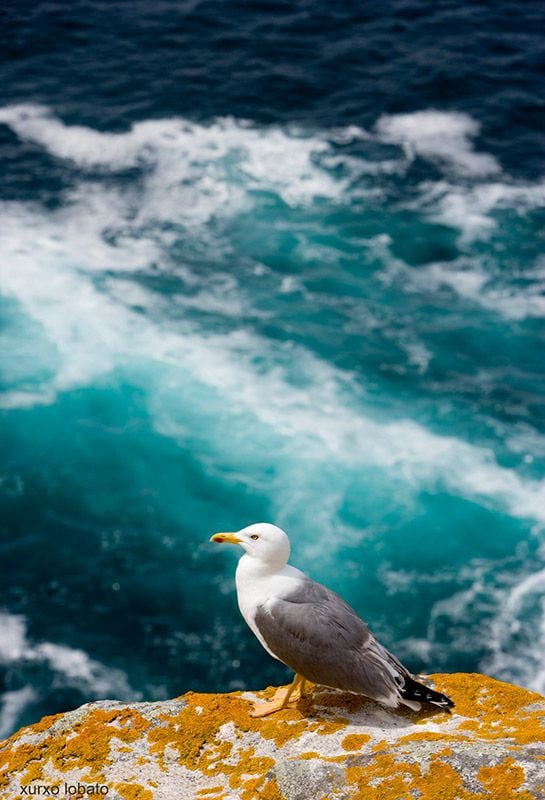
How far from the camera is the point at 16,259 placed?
3106cm

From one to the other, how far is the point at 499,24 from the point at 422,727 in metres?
42.8

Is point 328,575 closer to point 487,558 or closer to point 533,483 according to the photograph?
point 487,558

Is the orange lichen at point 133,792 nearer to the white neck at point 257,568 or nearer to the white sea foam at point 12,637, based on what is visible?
the white neck at point 257,568

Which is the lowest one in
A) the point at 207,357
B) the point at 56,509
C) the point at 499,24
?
the point at 56,509

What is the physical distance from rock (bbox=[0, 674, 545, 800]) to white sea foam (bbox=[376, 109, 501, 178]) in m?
29.7

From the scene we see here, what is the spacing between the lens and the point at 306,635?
8.79 m

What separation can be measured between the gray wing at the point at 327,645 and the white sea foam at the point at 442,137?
28868 millimetres

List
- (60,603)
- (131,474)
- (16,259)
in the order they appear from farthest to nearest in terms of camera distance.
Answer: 1. (16,259)
2. (131,474)
3. (60,603)

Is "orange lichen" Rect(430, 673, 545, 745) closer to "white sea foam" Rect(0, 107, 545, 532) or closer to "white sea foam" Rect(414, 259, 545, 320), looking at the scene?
"white sea foam" Rect(0, 107, 545, 532)

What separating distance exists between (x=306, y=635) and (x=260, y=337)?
65.2 feet

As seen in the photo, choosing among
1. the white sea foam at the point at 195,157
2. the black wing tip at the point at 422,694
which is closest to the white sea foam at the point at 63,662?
the black wing tip at the point at 422,694

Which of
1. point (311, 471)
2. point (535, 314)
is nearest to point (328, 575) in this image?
point (311, 471)

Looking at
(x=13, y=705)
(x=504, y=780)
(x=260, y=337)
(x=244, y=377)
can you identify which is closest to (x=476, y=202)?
(x=260, y=337)

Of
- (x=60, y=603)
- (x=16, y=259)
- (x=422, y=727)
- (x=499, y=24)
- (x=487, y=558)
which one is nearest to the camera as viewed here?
(x=422, y=727)
